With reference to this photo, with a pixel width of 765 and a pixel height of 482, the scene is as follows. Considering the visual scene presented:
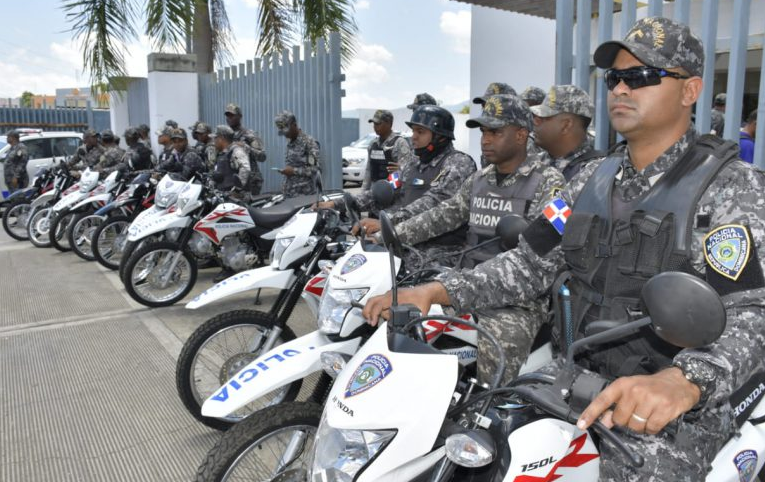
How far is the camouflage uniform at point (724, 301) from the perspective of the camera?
4.52ft

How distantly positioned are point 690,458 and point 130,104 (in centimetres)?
1382

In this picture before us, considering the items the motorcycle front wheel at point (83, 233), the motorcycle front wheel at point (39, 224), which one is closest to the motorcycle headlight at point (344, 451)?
the motorcycle front wheel at point (83, 233)

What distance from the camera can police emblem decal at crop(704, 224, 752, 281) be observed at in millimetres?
1455

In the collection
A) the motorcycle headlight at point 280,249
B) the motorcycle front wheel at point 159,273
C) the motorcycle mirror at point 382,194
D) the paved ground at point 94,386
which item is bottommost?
the paved ground at point 94,386

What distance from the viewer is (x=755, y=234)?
4.94 feet

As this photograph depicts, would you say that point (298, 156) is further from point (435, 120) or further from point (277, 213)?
point (435, 120)

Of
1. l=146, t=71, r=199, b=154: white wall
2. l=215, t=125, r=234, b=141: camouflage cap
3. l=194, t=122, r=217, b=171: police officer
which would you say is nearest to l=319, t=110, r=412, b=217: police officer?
l=215, t=125, r=234, b=141: camouflage cap

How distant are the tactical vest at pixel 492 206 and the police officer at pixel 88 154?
29.8 ft

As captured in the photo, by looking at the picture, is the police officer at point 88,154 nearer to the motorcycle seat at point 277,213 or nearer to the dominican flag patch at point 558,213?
the motorcycle seat at point 277,213

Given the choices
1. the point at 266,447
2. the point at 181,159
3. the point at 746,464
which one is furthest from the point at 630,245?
the point at 181,159

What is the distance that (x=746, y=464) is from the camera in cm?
172

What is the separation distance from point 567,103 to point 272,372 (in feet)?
7.87

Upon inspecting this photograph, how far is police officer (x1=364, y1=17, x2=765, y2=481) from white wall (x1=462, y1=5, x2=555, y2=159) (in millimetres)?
5155

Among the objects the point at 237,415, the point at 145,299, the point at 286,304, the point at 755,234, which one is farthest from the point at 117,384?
the point at 755,234
